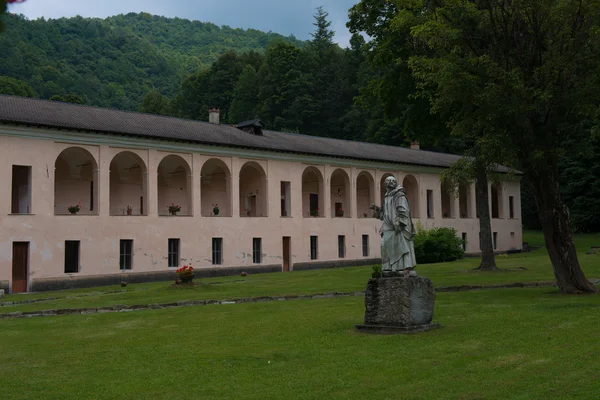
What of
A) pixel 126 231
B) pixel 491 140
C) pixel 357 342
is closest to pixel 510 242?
pixel 126 231

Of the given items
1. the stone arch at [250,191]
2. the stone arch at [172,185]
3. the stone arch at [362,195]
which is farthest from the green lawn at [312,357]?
the stone arch at [362,195]

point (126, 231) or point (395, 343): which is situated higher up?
point (126, 231)

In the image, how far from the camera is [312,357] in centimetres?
1020

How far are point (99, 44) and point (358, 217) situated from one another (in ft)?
299

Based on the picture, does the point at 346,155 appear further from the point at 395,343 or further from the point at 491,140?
the point at 395,343

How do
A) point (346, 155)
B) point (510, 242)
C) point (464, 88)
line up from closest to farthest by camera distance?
point (464, 88), point (346, 155), point (510, 242)

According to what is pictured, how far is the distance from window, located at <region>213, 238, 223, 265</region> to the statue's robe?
2440cm

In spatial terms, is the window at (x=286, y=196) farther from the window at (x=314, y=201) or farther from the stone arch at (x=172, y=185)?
the stone arch at (x=172, y=185)

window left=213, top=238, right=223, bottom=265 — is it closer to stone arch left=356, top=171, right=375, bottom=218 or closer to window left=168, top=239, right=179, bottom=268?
window left=168, top=239, right=179, bottom=268

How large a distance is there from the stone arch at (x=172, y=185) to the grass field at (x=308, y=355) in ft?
68.5

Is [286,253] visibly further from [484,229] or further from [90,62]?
[90,62]

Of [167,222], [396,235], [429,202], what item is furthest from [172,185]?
[396,235]

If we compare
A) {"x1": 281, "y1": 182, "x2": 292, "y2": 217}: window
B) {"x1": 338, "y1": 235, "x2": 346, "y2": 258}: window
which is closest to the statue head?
{"x1": 281, "y1": 182, "x2": 292, "y2": 217}: window

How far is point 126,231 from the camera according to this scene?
107ft
